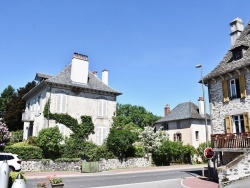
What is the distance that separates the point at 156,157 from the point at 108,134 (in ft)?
25.0

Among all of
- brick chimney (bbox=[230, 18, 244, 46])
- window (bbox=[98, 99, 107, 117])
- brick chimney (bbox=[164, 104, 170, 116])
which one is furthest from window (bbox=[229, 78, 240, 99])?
brick chimney (bbox=[164, 104, 170, 116])

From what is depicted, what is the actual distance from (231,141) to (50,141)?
1649 cm

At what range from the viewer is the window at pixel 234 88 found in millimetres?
16703

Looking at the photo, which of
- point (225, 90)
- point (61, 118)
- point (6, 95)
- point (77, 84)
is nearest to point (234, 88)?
point (225, 90)

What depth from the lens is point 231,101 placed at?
17.6 m

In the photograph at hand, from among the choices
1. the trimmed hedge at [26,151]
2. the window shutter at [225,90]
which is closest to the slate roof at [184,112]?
the window shutter at [225,90]

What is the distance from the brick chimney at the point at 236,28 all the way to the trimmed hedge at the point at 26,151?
21295mm

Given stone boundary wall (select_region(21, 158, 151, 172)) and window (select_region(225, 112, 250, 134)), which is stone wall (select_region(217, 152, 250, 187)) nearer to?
window (select_region(225, 112, 250, 134))

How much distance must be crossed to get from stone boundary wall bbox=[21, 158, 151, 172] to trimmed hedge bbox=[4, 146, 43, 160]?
56 centimetres

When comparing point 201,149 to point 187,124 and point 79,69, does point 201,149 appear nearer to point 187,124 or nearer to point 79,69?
point 187,124

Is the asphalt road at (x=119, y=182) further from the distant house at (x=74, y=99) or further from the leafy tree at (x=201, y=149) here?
the leafy tree at (x=201, y=149)

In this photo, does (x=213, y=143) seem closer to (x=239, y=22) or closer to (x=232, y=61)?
(x=232, y=61)

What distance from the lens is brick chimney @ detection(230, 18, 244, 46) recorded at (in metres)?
20.6

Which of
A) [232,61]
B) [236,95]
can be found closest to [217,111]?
[236,95]
